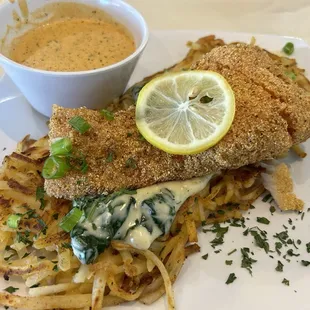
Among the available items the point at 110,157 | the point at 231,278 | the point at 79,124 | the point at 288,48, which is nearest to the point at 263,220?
the point at 231,278

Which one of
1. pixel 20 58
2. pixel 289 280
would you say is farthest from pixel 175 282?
pixel 20 58

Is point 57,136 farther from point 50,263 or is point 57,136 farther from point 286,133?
point 286,133

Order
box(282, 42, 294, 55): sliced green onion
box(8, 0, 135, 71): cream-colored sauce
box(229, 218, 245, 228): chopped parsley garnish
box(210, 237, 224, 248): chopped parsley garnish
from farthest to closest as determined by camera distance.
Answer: box(282, 42, 294, 55): sliced green onion → box(8, 0, 135, 71): cream-colored sauce → box(229, 218, 245, 228): chopped parsley garnish → box(210, 237, 224, 248): chopped parsley garnish

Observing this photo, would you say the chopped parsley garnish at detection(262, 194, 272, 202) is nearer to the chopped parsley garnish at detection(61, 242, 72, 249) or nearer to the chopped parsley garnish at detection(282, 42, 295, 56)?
the chopped parsley garnish at detection(61, 242, 72, 249)

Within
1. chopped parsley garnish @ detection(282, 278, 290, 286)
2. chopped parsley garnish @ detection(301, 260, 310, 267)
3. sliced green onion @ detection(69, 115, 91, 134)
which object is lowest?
chopped parsley garnish @ detection(282, 278, 290, 286)

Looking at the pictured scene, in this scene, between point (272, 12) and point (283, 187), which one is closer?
point (283, 187)

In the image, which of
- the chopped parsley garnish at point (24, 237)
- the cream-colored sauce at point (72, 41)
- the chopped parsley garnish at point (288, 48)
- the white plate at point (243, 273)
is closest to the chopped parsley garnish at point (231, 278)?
the white plate at point (243, 273)

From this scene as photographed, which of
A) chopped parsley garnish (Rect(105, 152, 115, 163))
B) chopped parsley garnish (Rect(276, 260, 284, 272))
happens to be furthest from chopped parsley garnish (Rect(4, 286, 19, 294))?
chopped parsley garnish (Rect(276, 260, 284, 272))
